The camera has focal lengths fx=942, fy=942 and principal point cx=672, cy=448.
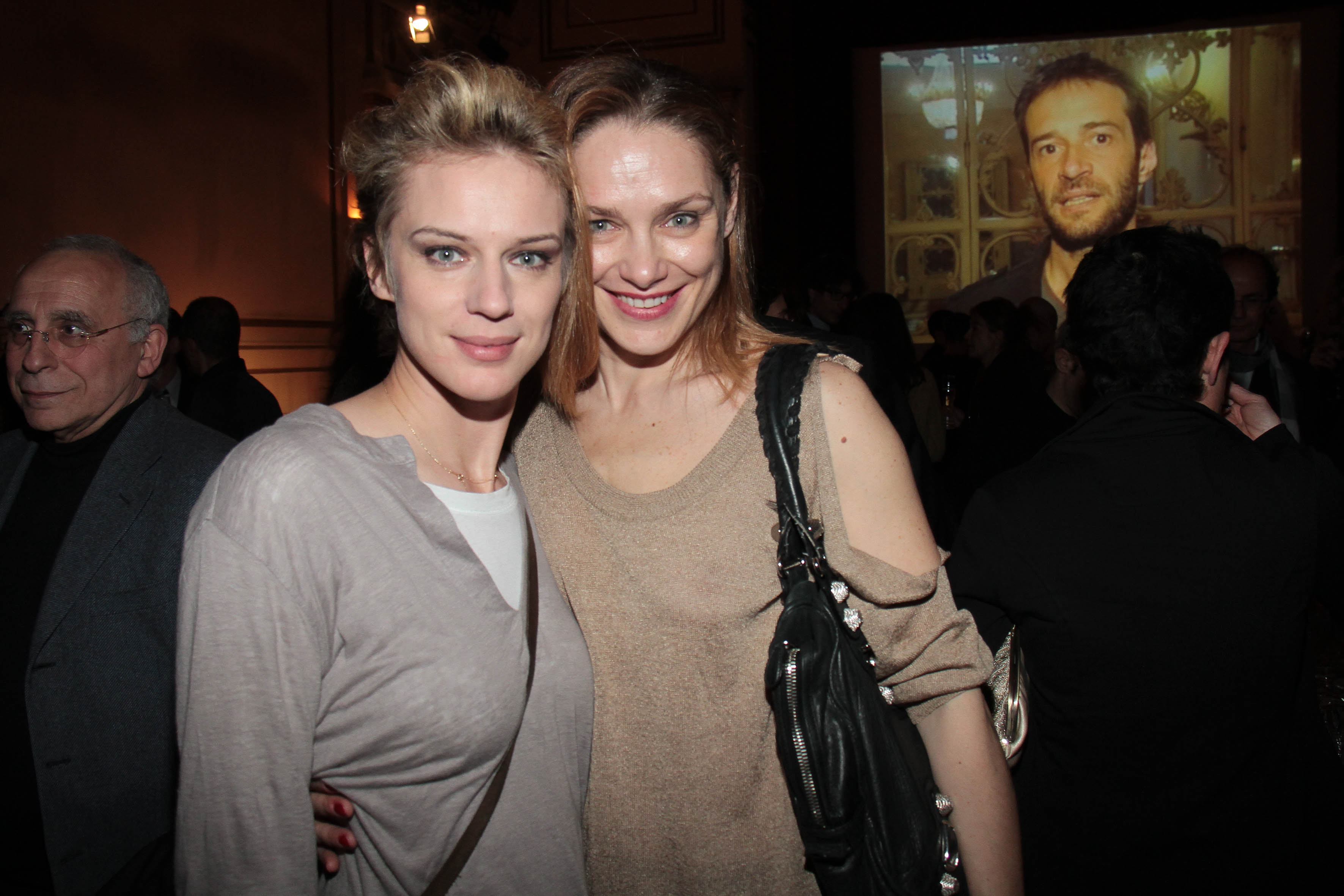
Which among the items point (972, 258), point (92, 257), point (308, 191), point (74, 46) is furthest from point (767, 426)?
point (972, 258)

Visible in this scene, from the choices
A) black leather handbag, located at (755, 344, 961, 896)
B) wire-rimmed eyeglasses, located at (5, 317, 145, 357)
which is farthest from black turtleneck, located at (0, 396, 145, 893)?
black leather handbag, located at (755, 344, 961, 896)

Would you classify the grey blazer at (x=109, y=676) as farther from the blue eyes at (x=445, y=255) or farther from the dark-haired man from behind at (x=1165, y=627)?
the dark-haired man from behind at (x=1165, y=627)

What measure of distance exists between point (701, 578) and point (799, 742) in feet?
0.79

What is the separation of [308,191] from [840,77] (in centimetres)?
501

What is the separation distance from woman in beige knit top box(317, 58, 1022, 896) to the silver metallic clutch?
289 millimetres

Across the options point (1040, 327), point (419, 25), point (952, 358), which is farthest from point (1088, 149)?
point (419, 25)

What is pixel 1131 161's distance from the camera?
8008mm

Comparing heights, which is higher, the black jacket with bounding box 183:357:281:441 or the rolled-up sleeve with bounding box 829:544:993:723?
the black jacket with bounding box 183:357:281:441

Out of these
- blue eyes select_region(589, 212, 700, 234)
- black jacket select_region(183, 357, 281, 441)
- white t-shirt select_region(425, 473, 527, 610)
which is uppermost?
blue eyes select_region(589, 212, 700, 234)

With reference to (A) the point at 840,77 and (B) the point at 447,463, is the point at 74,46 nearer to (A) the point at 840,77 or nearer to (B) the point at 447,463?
(B) the point at 447,463

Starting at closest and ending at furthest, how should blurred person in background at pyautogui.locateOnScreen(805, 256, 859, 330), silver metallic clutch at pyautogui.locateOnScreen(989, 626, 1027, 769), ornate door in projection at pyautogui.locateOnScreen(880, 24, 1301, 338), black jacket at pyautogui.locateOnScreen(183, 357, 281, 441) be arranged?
silver metallic clutch at pyautogui.locateOnScreen(989, 626, 1027, 769) → black jacket at pyautogui.locateOnScreen(183, 357, 281, 441) → blurred person in background at pyautogui.locateOnScreen(805, 256, 859, 330) → ornate door in projection at pyautogui.locateOnScreen(880, 24, 1301, 338)

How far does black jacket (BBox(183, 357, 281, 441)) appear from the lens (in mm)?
3830

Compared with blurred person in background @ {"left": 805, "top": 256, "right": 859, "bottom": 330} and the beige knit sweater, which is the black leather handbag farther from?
blurred person in background @ {"left": 805, "top": 256, "right": 859, "bottom": 330}

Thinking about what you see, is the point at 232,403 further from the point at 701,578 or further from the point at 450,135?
the point at 701,578
